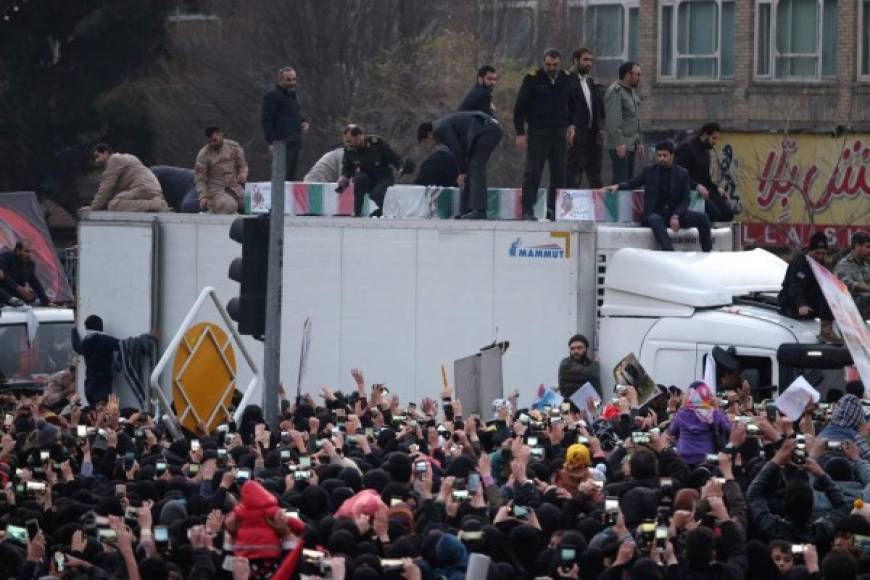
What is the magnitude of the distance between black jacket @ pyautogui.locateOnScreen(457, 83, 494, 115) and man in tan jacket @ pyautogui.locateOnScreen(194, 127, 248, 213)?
3018 mm

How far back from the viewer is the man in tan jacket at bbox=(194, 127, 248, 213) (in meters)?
21.9

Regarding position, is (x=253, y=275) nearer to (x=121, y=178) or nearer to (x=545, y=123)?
(x=545, y=123)

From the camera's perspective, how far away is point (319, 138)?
43656mm

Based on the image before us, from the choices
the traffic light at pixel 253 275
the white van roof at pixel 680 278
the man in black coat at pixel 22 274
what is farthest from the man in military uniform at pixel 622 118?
the man in black coat at pixel 22 274

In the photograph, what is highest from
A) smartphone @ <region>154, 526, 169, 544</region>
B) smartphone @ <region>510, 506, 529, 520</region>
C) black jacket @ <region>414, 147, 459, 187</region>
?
black jacket @ <region>414, 147, 459, 187</region>

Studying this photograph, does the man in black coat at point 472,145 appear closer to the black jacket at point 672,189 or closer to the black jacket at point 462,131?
the black jacket at point 462,131

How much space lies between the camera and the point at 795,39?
45.2 m

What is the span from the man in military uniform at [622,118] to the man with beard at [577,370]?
2.63 metres

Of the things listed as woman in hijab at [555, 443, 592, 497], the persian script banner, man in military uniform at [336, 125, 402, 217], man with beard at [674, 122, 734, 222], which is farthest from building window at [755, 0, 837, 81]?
woman in hijab at [555, 443, 592, 497]

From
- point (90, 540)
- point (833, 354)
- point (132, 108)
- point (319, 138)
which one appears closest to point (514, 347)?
point (833, 354)

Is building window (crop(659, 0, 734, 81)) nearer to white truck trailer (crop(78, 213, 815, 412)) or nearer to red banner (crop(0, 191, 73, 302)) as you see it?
red banner (crop(0, 191, 73, 302))

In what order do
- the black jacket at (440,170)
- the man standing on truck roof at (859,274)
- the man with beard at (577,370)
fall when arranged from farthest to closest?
the black jacket at (440,170)
the man standing on truck roof at (859,274)
the man with beard at (577,370)

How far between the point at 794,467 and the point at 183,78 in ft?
117

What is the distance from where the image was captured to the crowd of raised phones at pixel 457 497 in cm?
1059
